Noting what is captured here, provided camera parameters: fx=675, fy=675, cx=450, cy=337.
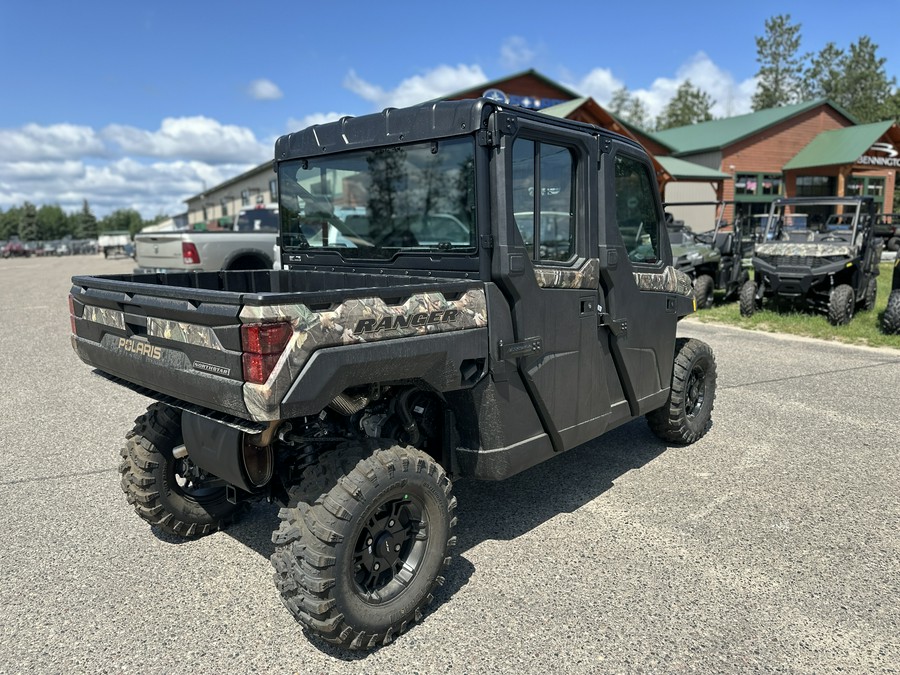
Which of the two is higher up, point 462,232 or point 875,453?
point 462,232

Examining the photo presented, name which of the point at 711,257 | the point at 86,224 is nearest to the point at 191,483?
the point at 711,257

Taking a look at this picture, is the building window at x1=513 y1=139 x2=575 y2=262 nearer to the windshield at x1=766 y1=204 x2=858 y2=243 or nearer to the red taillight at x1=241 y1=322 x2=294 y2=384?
the red taillight at x1=241 y1=322 x2=294 y2=384

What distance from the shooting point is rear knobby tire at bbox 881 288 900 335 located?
9555 millimetres

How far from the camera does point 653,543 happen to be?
3.72 metres

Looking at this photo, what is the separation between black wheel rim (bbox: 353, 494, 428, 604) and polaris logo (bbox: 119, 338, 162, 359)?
1167 mm

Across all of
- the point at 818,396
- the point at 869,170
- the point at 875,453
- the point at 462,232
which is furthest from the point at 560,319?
the point at 869,170

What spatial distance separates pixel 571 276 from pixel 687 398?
2.22 metres

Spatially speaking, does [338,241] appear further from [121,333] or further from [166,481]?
[166,481]

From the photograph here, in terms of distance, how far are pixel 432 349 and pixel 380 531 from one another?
83cm

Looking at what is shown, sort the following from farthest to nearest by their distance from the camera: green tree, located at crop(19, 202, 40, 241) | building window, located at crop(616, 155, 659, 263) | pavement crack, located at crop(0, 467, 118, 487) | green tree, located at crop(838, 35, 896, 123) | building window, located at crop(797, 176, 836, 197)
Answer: green tree, located at crop(19, 202, 40, 241) < green tree, located at crop(838, 35, 896, 123) < building window, located at crop(797, 176, 836, 197) < pavement crack, located at crop(0, 467, 118, 487) < building window, located at crop(616, 155, 659, 263)

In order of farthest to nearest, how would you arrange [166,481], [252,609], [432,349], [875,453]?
[875,453]
[166,481]
[252,609]
[432,349]

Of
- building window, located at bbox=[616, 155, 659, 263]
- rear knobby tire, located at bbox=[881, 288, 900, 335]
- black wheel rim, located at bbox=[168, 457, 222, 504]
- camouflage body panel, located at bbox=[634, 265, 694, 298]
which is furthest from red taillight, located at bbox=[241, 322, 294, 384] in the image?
rear knobby tire, located at bbox=[881, 288, 900, 335]

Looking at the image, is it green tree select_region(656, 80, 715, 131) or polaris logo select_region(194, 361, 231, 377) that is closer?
polaris logo select_region(194, 361, 231, 377)

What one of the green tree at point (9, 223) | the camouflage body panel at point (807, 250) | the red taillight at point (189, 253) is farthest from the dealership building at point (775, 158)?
the green tree at point (9, 223)
